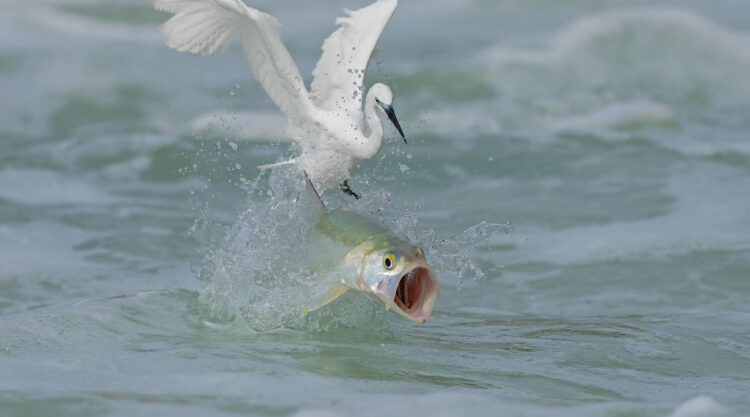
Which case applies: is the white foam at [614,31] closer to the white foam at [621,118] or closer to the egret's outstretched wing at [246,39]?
the white foam at [621,118]

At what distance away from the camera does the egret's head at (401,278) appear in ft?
13.1

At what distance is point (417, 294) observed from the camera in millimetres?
4105

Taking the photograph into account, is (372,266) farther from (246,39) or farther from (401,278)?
(246,39)

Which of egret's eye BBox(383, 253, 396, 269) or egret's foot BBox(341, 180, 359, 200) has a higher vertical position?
egret's foot BBox(341, 180, 359, 200)

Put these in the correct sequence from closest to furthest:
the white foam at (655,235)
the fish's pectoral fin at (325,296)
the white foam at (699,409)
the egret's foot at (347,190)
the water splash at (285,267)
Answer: the white foam at (699,409), the fish's pectoral fin at (325,296), the water splash at (285,267), the egret's foot at (347,190), the white foam at (655,235)

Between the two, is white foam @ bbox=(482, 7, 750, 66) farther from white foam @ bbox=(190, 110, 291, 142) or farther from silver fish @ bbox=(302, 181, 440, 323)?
silver fish @ bbox=(302, 181, 440, 323)

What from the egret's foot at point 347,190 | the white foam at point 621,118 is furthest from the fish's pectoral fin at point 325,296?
the white foam at point 621,118

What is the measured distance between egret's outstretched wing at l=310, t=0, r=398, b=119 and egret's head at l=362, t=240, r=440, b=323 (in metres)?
1.77

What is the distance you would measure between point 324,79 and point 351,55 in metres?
0.19

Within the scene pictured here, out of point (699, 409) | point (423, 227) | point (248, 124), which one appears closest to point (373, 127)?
point (423, 227)

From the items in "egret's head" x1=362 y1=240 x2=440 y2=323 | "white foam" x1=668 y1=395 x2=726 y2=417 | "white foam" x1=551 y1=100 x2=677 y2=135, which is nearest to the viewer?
"white foam" x1=668 y1=395 x2=726 y2=417

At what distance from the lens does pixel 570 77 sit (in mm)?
A: 14320

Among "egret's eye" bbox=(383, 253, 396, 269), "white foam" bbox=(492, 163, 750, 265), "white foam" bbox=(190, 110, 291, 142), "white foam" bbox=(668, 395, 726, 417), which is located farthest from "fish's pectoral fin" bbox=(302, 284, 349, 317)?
"white foam" bbox=(190, 110, 291, 142)

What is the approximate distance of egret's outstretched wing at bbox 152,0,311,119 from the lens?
5543 mm
